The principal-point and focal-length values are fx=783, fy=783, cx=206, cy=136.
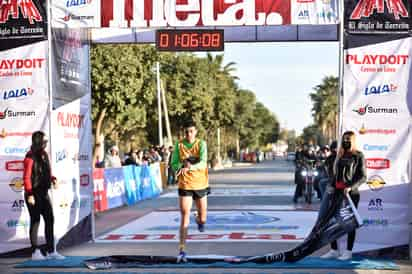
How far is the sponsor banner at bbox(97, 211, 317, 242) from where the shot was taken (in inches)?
544

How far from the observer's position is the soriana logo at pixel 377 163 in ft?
37.5

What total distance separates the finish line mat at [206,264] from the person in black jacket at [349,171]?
43 centimetres

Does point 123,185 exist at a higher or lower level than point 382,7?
lower

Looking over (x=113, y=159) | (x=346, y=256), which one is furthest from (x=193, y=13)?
(x=113, y=159)

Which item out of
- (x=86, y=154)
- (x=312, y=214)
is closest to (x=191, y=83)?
(x=312, y=214)

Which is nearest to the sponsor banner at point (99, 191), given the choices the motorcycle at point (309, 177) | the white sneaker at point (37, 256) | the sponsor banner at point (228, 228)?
the sponsor banner at point (228, 228)

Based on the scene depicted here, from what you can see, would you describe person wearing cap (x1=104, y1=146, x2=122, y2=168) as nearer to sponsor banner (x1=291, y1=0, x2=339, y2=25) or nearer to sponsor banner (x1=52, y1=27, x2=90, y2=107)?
sponsor banner (x1=52, y1=27, x2=90, y2=107)

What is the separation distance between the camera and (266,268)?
10523 mm

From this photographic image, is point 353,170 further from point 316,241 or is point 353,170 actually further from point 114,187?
point 114,187

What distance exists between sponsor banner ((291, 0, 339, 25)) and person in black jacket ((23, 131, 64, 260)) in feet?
13.6

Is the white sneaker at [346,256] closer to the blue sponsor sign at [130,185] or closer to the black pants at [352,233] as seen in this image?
the black pants at [352,233]

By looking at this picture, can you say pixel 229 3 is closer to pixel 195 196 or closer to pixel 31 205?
pixel 195 196

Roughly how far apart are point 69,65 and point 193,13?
2.31m

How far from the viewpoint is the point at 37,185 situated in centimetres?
1102
